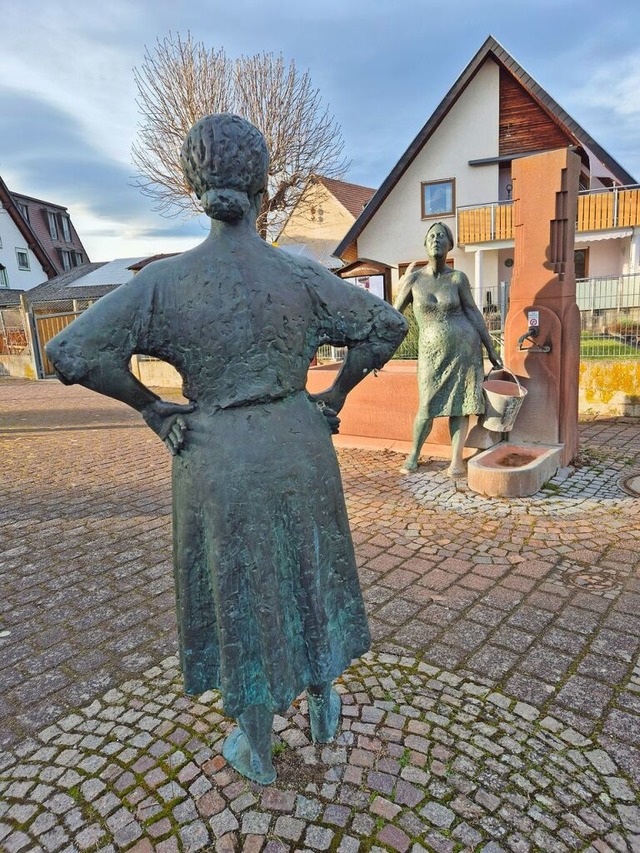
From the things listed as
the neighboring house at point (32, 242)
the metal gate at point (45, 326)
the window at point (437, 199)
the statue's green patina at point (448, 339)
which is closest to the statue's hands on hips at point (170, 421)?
the statue's green patina at point (448, 339)

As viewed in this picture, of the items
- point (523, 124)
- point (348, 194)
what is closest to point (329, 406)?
point (523, 124)

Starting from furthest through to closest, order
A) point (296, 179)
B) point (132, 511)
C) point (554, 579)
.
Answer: point (296, 179) < point (132, 511) < point (554, 579)

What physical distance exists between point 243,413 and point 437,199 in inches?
822

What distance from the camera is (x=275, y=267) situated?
1.73 m

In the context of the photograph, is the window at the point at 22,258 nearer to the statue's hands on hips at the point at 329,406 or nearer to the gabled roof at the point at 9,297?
the gabled roof at the point at 9,297

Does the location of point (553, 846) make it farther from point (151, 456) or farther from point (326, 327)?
point (151, 456)

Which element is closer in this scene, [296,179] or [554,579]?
[554,579]

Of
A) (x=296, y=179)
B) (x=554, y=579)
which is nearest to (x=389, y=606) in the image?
(x=554, y=579)

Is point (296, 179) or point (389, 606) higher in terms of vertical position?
point (296, 179)

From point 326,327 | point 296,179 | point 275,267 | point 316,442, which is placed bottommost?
point 316,442

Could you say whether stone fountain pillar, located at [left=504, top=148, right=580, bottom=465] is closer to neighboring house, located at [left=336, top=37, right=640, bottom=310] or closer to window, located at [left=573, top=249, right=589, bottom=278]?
neighboring house, located at [left=336, top=37, right=640, bottom=310]

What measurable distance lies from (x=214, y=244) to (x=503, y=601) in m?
2.80

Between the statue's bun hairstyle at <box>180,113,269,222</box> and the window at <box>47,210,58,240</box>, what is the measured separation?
1658 inches

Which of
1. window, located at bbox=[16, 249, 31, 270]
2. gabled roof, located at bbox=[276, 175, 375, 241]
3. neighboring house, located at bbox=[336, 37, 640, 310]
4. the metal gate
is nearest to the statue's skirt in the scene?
neighboring house, located at bbox=[336, 37, 640, 310]
